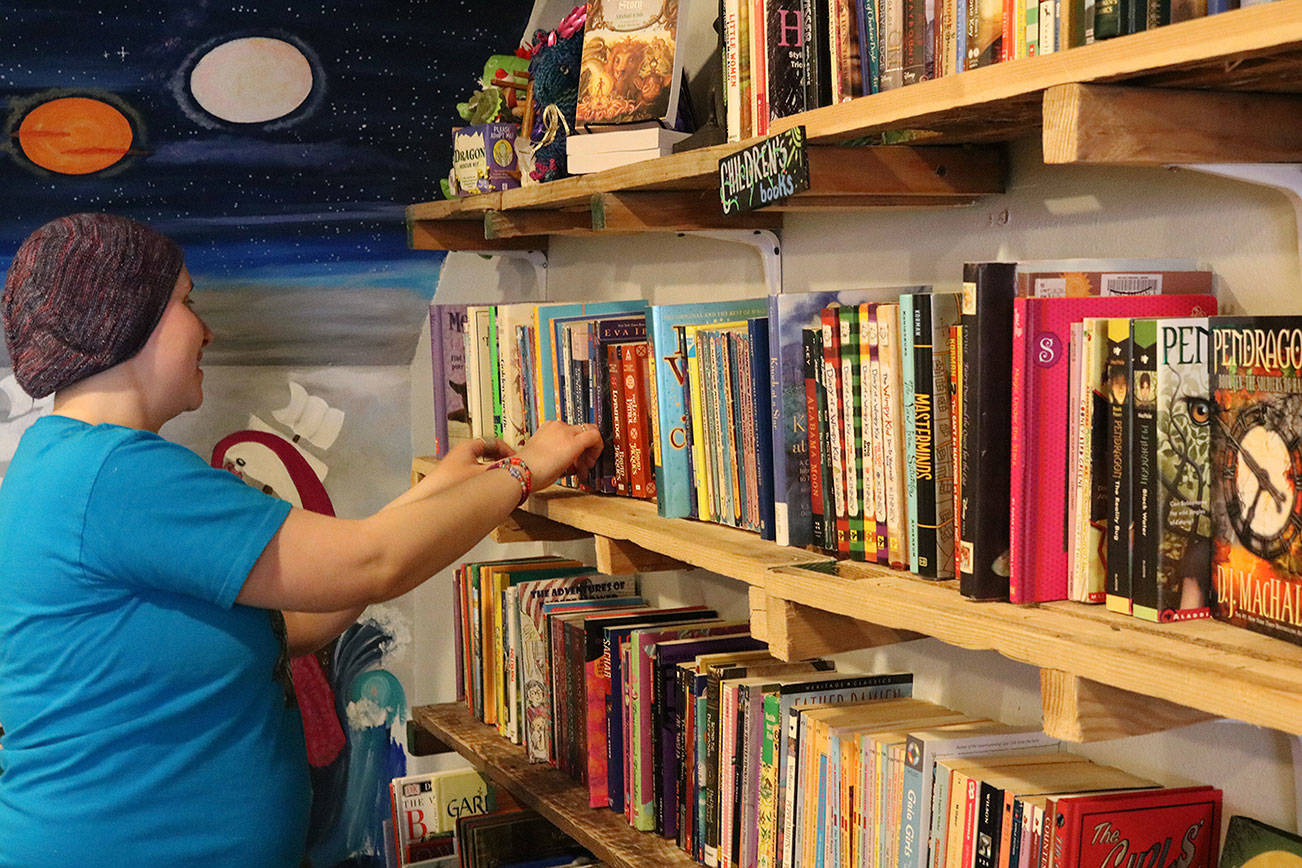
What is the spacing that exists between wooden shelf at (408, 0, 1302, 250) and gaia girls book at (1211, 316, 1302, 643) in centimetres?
17

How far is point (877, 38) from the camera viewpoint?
54.5 inches

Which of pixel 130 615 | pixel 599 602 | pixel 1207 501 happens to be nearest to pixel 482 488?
pixel 130 615

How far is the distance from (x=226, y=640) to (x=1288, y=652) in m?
1.24

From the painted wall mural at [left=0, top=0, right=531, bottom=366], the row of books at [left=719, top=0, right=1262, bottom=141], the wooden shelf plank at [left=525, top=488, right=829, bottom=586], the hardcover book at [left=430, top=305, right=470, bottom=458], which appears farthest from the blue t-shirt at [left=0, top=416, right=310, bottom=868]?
the painted wall mural at [left=0, top=0, right=531, bottom=366]

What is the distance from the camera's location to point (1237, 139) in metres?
1.07

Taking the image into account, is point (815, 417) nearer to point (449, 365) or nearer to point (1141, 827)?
point (1141, 827)

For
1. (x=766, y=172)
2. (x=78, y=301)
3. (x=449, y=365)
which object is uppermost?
(x=766, y=172)

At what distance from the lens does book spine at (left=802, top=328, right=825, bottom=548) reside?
1454 millimetres

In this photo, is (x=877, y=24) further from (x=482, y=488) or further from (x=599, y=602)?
(x=599, y=602)

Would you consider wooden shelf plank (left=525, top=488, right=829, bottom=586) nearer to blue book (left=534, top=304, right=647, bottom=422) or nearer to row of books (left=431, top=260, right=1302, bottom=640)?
row of books (left=431, top=260, right=1302, bottom=640)

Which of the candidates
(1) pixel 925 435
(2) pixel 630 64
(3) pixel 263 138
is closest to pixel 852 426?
(1) pixel 925 435

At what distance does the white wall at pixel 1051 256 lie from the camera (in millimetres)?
1233

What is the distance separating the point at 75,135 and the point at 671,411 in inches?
72.6

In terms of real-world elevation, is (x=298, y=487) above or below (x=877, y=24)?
below
